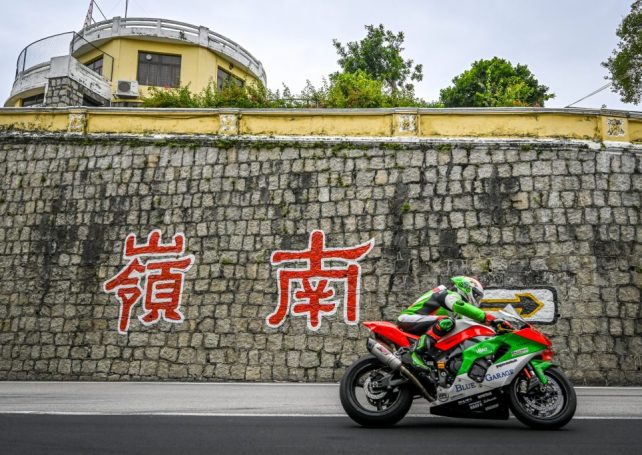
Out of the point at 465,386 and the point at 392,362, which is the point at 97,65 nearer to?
the point at 392,362

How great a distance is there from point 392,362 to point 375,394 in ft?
1.15

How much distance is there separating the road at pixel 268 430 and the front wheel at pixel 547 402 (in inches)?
5.1

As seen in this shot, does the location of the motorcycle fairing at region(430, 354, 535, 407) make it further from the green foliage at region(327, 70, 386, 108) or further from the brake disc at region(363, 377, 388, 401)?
the green foliage at region(327, 70, 386, 108)

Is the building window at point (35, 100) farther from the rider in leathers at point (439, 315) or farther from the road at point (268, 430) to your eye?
the rider in leathers at point (439, 315)

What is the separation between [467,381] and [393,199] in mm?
7787

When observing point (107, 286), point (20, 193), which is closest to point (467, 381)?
point (107, 286)

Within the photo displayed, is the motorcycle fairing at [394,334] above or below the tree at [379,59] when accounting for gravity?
below

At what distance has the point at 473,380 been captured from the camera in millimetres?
5695

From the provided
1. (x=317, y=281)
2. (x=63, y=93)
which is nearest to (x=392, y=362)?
(x=317, y=281)

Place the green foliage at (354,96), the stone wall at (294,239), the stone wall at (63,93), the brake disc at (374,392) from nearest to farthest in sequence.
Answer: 1. the brake disc at (374,392)
2. the stone wall at (294,239)
3. the stone wall at (63,93)
4. the green foliage at (354,96)

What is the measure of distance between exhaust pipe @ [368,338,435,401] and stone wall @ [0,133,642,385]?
21.6 feet

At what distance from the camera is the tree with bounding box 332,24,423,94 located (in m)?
32.8

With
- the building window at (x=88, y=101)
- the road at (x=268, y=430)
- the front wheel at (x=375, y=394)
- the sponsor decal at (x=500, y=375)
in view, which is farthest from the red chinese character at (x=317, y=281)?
the building window at (x=88, y=101)

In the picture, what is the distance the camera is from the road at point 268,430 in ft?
14.9
